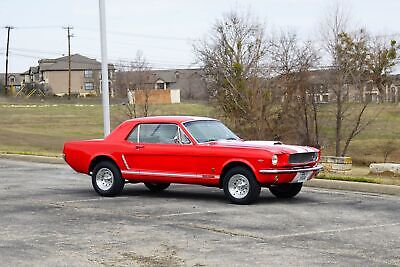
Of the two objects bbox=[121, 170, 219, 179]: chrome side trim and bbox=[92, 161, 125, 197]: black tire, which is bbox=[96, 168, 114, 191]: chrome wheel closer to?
bbox=[92, 161, 125, 197]: black tire

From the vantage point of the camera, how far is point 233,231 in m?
9.43

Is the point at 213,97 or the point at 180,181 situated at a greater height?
the point at 213,97

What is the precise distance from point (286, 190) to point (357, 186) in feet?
6.26

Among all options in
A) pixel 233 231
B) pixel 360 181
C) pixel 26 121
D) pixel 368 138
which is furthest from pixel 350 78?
pixel 26 121

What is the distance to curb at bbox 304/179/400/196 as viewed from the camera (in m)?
13.4

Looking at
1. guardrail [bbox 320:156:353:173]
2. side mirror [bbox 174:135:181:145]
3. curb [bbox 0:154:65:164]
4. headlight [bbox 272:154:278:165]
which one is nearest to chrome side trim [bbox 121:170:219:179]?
side mirror [bbox 174:135:181:145]

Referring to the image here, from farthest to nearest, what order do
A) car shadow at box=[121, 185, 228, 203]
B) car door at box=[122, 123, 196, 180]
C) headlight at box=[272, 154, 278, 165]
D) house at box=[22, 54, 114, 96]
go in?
house at box=[22, 54, 114, 96] → car shadow at box=[121, 185, 228, 203] → car door at box=[122, 123, 196, 180] → headlight at box=[272, 154, 278, 165]

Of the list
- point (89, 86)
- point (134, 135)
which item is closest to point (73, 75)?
point (89, 86)

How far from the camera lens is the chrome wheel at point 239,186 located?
11.9 m

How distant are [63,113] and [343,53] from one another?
34356 mm

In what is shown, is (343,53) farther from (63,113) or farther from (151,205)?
(63,113)

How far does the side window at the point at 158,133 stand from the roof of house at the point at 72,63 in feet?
342

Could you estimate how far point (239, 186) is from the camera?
12.0 m

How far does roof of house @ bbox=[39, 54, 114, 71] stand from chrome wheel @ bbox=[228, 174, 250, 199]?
105878 millimetres
